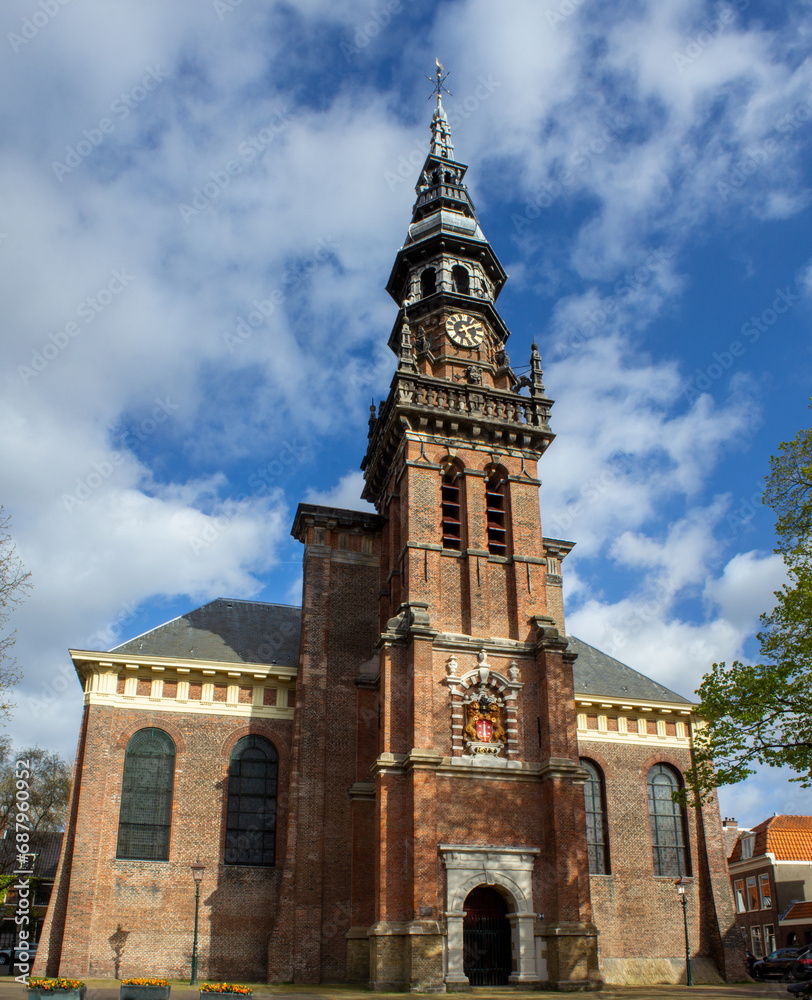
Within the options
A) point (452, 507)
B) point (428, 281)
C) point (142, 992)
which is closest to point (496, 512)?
point (452, 507)

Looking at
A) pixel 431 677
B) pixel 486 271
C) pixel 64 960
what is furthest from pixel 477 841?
pixel 486 271

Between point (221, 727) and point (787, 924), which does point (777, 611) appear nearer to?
point (221, 727)

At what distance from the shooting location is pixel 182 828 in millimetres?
25578

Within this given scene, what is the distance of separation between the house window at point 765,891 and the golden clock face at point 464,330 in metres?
36.5

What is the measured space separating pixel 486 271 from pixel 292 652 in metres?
18.7

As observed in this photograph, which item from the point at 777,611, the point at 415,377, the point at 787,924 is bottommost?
the point at 787,924

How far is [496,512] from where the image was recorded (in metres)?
28.6

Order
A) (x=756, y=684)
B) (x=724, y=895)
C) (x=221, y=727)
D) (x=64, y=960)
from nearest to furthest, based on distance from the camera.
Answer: (x=756, y=684), (x=64, y=960), (x=221, y=727), (x=724, y=895)

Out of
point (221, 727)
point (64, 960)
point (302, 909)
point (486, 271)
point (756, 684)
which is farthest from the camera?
point (486, 271)

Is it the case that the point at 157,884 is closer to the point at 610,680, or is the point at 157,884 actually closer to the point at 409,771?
the point at 409,771

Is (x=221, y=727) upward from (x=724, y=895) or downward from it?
upward

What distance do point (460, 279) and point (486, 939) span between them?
24879 millimetres

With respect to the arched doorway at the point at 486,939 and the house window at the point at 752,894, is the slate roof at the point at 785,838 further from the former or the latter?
the arched doorway at the point at 486,939

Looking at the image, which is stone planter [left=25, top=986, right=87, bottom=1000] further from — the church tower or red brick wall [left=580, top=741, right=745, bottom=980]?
red brick wall [left=580, top=741, right=745, bottom=980]
